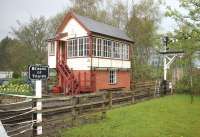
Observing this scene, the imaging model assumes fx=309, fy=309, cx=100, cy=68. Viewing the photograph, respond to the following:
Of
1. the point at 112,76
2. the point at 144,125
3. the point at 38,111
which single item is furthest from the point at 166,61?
the point at 38,111

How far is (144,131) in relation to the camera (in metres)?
11.3

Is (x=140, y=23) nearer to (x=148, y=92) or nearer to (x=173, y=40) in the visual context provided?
(x=148, y=92)

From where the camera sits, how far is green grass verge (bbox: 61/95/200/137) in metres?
10.8

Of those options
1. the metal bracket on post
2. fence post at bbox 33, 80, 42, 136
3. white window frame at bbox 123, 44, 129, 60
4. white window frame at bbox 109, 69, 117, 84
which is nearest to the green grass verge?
fence post at bbox 33, 80, 42, 136

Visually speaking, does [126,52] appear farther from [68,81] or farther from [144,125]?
[144,125]

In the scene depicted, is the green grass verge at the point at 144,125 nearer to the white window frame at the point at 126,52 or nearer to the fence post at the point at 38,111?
the fence post at the point at 38,111

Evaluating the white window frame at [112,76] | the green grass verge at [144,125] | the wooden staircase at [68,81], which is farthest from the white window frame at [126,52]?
the green grass verge at [144,125]

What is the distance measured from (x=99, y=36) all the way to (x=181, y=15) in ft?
32.5

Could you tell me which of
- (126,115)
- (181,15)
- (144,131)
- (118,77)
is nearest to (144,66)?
(118,77)

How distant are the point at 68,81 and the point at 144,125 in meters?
14.8

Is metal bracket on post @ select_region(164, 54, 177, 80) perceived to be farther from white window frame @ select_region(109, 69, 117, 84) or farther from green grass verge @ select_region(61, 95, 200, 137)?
green grass verge @ select_region(61, 95, 200, 137)

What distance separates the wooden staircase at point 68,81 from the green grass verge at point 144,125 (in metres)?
10.3

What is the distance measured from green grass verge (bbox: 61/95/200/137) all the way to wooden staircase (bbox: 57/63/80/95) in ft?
33.7

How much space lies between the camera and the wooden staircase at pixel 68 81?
25.8 meters
